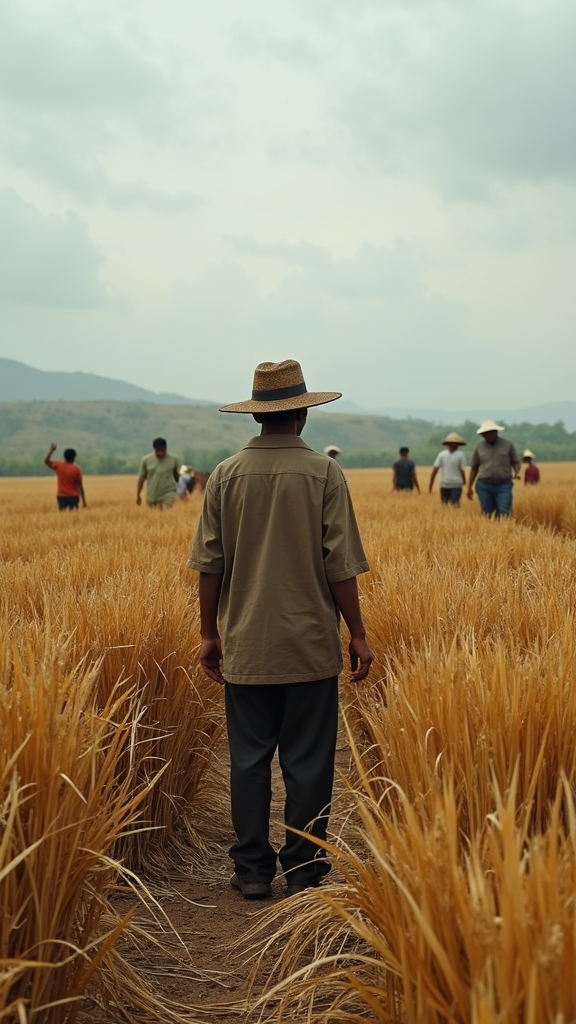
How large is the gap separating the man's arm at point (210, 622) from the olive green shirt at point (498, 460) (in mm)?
8392

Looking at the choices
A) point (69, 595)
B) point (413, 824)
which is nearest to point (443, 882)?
point (413, 824)

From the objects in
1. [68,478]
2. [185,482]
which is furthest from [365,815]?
[185,482]

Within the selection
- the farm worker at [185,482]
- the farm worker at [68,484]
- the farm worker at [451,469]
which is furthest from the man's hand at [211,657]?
the farm worker at [185,482]

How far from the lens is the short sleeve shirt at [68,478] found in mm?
15258

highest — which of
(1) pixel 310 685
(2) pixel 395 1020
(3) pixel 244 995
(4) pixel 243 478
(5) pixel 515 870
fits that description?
(4) pixel 243 478

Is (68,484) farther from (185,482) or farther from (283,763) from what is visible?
(283,763)

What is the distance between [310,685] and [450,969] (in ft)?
6.30

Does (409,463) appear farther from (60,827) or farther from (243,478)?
(60,827)

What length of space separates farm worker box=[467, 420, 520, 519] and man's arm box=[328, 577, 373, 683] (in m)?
8.23

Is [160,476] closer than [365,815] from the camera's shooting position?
No

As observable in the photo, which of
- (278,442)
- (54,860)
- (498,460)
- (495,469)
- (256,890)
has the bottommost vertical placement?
(256,890)

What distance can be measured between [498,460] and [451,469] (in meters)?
3.75

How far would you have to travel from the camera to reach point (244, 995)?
259 cm

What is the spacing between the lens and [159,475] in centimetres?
1400
